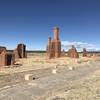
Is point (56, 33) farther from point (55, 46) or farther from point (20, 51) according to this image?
point (20, 51)

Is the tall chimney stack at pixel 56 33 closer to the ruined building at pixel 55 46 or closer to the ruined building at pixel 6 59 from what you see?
the ruined building at pixel 55 46

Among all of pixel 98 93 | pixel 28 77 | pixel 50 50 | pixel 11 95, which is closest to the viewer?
pixel 11 95

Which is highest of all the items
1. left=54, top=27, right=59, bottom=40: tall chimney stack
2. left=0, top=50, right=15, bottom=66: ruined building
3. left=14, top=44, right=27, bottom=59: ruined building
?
left=54, top=27, right=59, bottom=40: tall chimney stack

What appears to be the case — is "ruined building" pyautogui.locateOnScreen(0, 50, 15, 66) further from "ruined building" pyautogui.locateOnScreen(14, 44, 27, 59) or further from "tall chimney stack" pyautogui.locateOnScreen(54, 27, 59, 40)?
"tall chimney stack" pyautogui.locateOnScreen(54, 27, 59, 40)

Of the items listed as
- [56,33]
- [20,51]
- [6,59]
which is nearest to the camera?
[6,59]

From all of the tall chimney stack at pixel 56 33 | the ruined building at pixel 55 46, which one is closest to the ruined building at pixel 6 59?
the ruined building at pixel 55 46

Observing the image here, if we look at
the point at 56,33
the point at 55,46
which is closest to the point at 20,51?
the point at 55,46

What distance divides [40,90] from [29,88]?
0.85 m

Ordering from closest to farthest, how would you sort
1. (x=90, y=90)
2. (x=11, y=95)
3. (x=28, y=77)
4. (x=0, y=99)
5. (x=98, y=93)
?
(x=0, y=99), (x=11, y=95), (x=98, y=93), (x=90, y=90), (x=28, y=77)

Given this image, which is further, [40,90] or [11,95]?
[40,90]

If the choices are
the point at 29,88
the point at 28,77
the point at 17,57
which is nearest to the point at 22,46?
the point at 17,57

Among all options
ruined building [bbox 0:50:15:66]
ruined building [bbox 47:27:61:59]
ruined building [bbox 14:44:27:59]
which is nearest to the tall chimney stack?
ruined building [bbox 47:27:61:59]

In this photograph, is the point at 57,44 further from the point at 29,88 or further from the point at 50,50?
the point at 29,88

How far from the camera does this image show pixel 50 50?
56562 millimetres
